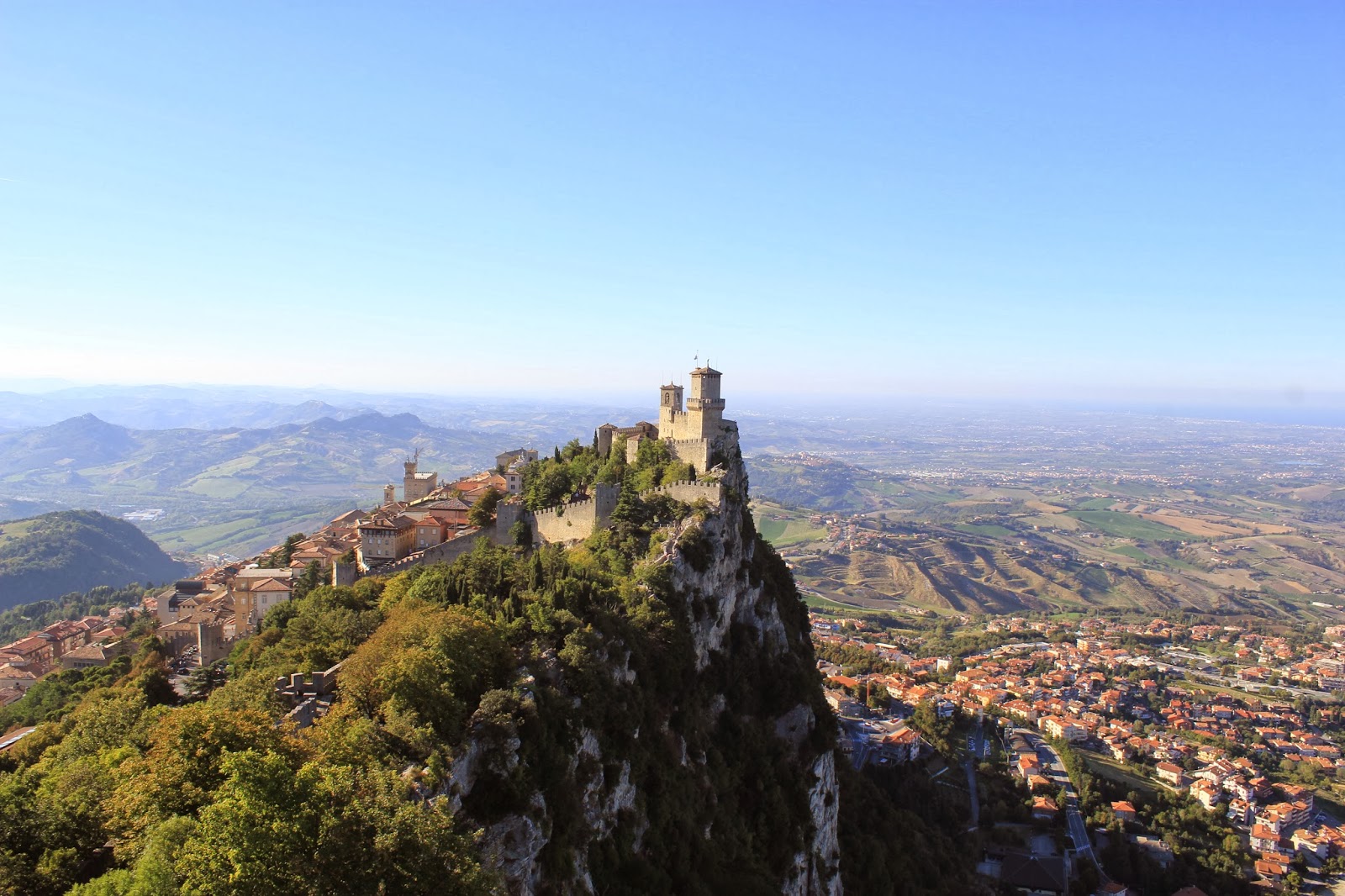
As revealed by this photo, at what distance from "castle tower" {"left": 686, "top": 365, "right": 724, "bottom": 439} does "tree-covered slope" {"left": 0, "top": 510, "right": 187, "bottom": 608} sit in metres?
156

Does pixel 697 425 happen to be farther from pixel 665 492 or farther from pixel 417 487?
pixel 417 487

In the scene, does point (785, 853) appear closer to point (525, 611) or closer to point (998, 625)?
point (525, 611)

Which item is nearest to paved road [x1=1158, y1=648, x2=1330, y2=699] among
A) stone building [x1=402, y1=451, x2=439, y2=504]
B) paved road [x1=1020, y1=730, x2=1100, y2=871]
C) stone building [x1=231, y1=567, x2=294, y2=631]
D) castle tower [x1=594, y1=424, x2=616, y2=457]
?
paved road [x1=1020, y1=730, x2=1100, y2=871]

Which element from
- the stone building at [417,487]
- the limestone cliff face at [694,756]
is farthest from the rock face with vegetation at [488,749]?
the stone building at [417,487]

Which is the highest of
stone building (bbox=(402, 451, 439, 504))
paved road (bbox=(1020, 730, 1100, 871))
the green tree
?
the green tree

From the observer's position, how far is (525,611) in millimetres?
31594

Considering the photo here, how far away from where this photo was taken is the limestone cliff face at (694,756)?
23203 mm

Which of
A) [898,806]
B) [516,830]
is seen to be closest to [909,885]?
[898,806]

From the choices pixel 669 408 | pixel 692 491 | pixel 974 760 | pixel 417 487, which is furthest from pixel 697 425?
pixel 974 760

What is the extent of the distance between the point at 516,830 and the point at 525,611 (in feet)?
34.8

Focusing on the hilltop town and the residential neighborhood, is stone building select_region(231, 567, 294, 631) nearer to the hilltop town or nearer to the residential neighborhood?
the hilltop town

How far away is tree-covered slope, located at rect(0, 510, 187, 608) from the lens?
161 metres

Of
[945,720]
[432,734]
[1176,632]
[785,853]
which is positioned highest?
[432,734]

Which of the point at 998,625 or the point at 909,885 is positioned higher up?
the point at 909,885
